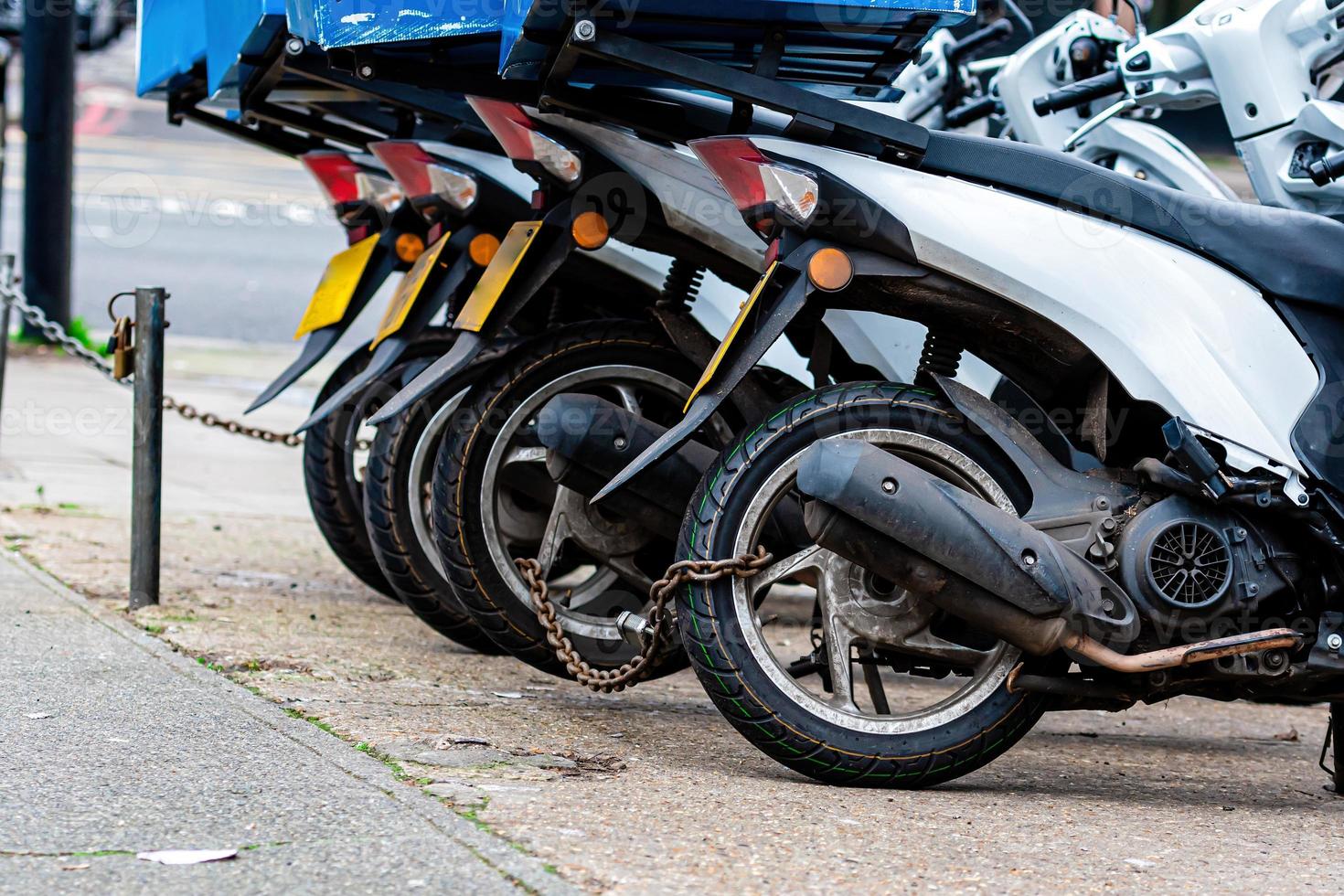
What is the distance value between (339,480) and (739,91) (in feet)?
8.23

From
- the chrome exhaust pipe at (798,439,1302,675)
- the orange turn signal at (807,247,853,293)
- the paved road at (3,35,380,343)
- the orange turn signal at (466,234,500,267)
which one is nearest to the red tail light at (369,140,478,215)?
the orange turn signal at (466,234,500,267)

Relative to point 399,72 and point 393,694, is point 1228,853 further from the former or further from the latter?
point 399,72

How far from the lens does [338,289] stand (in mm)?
5180

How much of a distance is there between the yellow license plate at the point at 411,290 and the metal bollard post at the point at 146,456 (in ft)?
2.45

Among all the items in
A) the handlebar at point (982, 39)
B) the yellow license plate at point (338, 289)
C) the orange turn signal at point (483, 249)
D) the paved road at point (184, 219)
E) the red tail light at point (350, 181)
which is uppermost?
the handlebar at point (982, 39)

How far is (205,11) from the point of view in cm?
508

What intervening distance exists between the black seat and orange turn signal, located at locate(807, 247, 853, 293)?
30cm

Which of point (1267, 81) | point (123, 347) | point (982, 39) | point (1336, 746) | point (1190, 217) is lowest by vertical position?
point (1336, 746)

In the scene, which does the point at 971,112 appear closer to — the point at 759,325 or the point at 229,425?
the point at 229,425

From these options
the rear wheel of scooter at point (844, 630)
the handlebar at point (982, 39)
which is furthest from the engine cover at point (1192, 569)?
the handlebar at point (982, 39)

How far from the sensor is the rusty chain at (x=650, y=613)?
11.4 feet

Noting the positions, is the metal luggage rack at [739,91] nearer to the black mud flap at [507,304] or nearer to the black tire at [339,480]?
the black mud flap at [507,304]

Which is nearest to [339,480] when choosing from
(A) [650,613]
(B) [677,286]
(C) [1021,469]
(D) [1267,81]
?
(B) [677,286]

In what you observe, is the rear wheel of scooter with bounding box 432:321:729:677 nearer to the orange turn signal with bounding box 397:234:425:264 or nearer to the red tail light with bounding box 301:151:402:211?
the orange turn signal with bounding box 397:234:425:264
